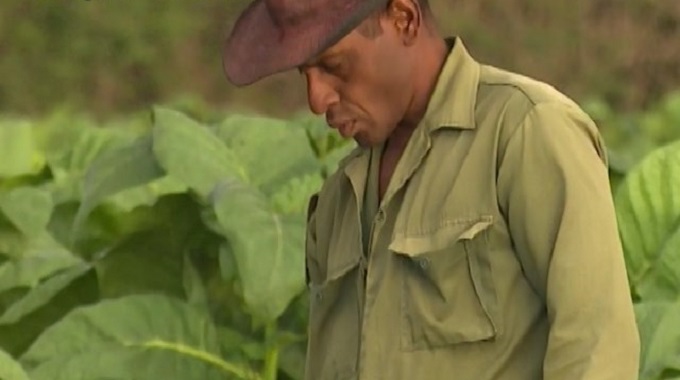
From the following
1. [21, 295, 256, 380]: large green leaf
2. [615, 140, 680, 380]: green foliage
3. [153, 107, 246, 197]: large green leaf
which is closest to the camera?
[21, 295, 256, 380]: large green leaf

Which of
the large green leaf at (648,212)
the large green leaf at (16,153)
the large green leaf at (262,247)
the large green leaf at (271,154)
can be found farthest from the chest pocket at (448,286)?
the large green leaf at (16,153)

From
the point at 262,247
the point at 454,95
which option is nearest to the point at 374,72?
the point at 454,95

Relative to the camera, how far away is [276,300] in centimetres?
289

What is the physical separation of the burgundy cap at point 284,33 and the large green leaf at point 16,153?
1.91m

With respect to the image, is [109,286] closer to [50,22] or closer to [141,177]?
[141,177]

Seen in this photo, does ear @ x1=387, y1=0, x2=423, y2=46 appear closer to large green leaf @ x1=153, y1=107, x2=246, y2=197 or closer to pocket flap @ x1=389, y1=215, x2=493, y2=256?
pocket flap @ x1=389, y1=215, x2=493, y2=256

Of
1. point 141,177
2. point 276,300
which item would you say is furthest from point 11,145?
point 276,300

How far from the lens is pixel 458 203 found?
209 centimetres

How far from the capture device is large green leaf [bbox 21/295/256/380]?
3012 millimetres

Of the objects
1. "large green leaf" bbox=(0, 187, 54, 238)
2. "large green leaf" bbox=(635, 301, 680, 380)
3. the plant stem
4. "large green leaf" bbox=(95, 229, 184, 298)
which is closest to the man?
"large green leaf" bbox=(635, 301, 680, 380)

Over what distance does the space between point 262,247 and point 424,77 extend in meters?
0.89

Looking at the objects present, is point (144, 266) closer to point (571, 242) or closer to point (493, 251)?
point (493, 251)

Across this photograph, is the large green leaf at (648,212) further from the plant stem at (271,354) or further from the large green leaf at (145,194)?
the large green leaf at (145,194)

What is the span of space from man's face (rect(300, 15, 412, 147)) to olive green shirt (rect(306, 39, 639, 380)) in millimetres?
86
